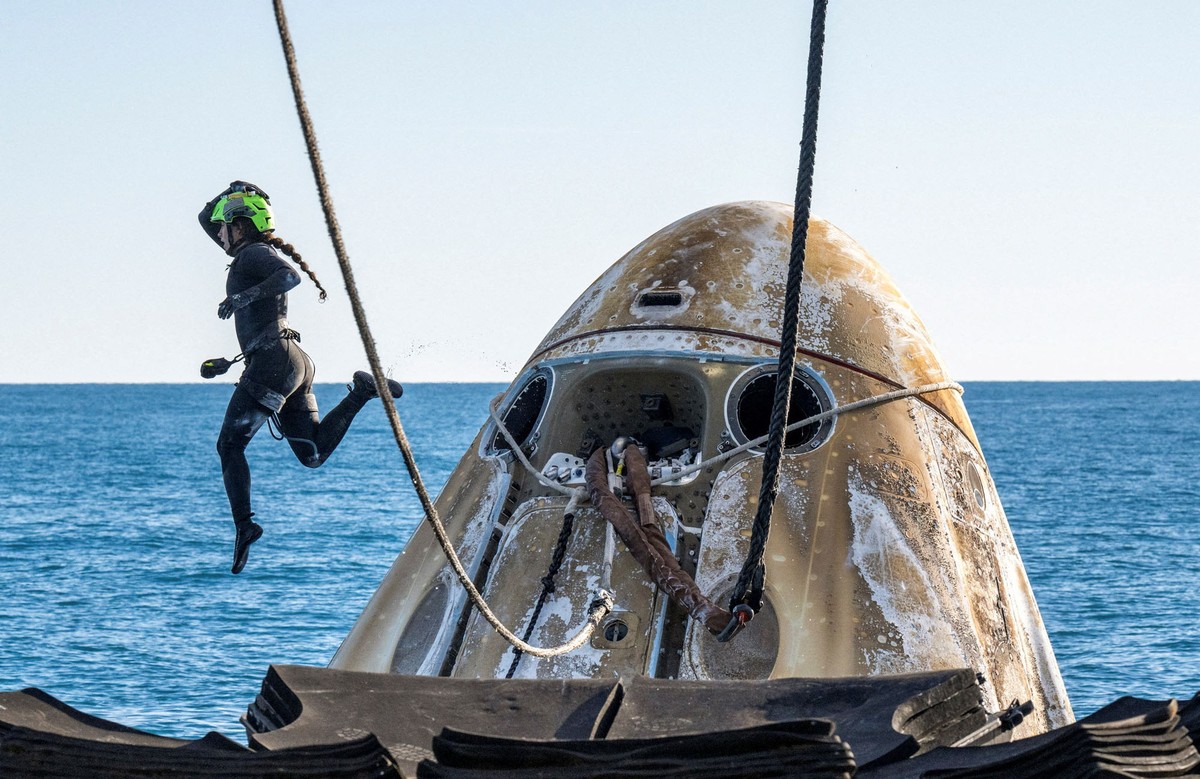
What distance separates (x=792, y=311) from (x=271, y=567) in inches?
1152

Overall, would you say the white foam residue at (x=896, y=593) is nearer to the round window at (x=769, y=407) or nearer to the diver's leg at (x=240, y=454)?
the round window at (x=769, y=407)

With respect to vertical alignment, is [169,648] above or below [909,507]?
below

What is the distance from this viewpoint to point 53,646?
2223 centimetres

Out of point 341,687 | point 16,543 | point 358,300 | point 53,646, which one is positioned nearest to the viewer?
point 341,687

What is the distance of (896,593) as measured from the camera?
6.04 metres

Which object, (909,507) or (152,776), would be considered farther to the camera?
(909,507)

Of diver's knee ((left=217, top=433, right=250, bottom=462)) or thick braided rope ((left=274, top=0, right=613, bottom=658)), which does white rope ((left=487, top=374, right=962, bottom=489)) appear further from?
diver's knee ((left=217, top=433, right=250, bottom=462))

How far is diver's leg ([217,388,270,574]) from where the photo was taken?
6.38 metres

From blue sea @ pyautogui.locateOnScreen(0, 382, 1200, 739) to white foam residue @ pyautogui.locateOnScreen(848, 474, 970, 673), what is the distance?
954 centimetres

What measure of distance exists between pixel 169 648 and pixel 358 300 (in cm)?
1913

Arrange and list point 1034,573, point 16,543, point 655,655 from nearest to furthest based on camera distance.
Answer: point 655,655, point 1034,573, point 16,543

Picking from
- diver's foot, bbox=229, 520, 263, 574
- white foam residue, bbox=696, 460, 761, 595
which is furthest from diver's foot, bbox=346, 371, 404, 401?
white foam residue, bbox=696, 460, 761, 595

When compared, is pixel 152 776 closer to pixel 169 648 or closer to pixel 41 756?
pixel 41 756

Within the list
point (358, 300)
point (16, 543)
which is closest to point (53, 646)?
point (16, 543)
